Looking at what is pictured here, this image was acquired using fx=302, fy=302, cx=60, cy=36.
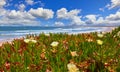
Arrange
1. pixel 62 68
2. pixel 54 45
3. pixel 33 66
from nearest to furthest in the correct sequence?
pixel 62 68 → pixel 33 66 → pixel 54 45

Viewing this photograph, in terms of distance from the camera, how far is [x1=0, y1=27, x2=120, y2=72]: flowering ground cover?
5.25 metres

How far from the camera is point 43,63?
5.66 metres

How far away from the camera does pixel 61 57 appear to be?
5.80 m

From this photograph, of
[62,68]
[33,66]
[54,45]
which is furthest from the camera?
[54,45]

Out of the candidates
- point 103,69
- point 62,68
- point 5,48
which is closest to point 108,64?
point 103,69

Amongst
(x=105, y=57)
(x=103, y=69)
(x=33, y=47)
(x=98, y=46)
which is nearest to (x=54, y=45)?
(x=33, y=47)

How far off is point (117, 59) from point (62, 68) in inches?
49.7

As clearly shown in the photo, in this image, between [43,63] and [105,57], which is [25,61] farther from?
[105,57]

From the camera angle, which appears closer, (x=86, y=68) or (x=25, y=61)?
(x=86, y=68)

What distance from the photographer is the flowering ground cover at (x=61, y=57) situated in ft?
17.2

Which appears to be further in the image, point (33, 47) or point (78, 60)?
point (33, 47)

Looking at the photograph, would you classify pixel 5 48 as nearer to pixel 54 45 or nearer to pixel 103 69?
pixel 54 45

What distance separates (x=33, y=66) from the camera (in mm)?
5590

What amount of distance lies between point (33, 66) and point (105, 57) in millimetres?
1398
